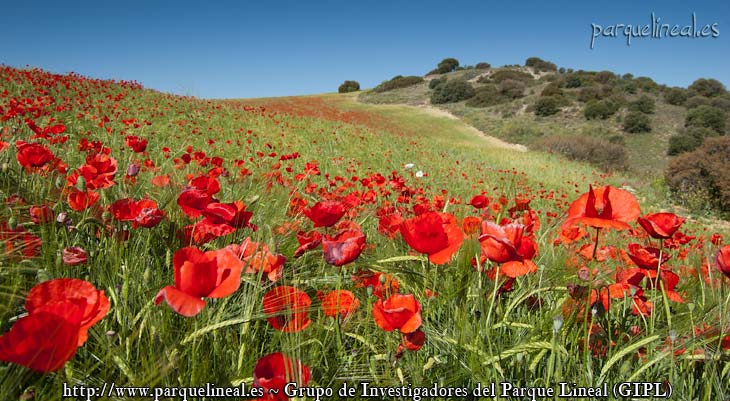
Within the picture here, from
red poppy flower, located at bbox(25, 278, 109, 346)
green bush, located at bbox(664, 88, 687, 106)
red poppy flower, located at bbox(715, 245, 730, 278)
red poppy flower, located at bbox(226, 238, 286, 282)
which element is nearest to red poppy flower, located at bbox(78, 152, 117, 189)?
red poppy flower, located at bbox(226, 238, 286, 282)

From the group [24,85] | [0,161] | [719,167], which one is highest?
[24,85]

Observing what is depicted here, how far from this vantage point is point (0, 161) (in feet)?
5.56

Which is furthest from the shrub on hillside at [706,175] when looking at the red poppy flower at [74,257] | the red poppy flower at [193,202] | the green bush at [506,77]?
the green bush at [506,77]

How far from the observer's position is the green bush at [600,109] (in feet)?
93.9

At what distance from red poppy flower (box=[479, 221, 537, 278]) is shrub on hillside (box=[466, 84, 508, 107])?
37018 mm

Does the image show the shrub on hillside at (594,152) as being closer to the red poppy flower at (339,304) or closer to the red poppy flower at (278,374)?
the red poppy flower at (339,304)

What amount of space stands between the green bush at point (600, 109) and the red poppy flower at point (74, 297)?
3292cm

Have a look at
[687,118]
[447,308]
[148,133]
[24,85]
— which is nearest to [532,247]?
[447,308]

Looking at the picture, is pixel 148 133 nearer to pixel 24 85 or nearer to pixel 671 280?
pixel 24 85

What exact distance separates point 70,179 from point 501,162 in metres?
15.9

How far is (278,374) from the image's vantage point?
2.32 feet

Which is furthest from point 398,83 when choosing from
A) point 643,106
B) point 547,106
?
point 643,106

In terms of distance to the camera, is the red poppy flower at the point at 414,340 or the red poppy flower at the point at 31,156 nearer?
the red poppy flower at the point at 414,340

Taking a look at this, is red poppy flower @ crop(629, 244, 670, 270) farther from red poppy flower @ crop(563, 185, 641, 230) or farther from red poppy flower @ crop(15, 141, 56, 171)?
red poppy flower @ crop(15, 141, 56, 171)
